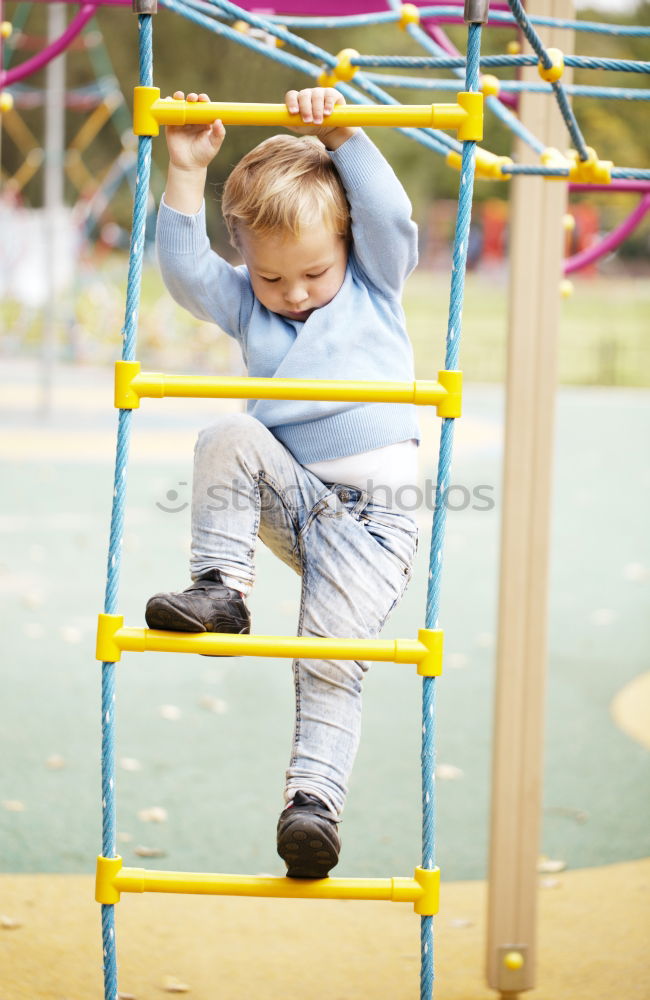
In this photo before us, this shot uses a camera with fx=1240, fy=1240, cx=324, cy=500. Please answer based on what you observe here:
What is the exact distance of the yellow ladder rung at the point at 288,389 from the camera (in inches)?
69.4

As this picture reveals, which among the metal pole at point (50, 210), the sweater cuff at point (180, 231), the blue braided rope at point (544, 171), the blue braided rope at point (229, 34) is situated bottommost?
the sweater cuff at point (180, 231)

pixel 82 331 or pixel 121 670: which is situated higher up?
pixel 82 331

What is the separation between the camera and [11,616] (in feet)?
18.0

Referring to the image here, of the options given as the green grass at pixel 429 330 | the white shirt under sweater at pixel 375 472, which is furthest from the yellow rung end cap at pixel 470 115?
the green grass at pixel 429 330

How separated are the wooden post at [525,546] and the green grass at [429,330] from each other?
10507 mm

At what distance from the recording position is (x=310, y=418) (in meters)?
2.06

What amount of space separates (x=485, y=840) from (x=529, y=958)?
86cm

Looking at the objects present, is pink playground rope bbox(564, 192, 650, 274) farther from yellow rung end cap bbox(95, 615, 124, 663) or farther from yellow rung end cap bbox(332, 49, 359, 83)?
yellow rung end cap bbox(95, 615, 124, 663)

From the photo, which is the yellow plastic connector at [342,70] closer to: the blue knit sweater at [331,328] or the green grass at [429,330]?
the blue knit sweater at [331,328]

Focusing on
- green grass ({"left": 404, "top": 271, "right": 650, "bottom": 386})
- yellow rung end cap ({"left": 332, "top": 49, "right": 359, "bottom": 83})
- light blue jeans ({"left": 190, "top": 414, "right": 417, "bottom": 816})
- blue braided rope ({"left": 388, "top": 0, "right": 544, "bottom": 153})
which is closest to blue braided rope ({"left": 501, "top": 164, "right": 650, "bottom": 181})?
blue braided rope ({"left": 388, "top": 0, "right": 544, "bottom": 153})

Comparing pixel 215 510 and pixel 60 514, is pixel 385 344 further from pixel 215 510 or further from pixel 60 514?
pixel 60 514

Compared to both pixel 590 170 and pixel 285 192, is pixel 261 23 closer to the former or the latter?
pixel 285 192

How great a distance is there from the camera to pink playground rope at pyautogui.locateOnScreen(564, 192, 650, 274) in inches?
126

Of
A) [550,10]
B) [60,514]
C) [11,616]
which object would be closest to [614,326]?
[60,514]
